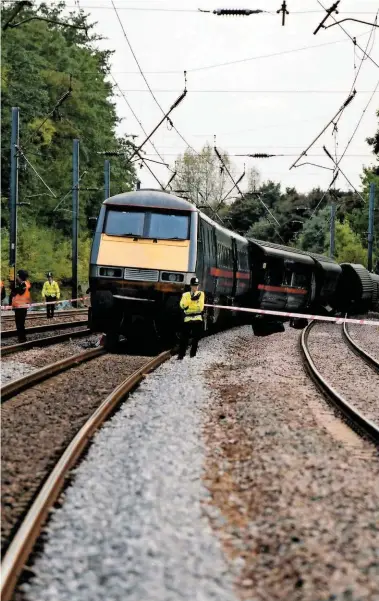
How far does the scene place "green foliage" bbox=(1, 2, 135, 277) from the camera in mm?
45219

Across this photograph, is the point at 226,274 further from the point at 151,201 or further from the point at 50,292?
the point at 50,292

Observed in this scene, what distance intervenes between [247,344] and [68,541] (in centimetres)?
1539

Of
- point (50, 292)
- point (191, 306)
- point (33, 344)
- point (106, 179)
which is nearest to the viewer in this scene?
point (191, 306)

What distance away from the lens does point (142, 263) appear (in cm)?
1595

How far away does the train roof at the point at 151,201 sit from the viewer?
16500mm

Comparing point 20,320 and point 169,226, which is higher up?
point 169,226

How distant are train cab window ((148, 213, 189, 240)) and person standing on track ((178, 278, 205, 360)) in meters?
1.62

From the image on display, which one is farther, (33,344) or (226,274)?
(226,274)

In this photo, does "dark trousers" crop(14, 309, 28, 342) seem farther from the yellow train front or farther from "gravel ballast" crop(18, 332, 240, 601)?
"gravel ballast" crop(18, 332, 240, 601)

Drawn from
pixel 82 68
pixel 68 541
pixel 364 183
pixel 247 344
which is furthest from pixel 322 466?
pixel 364 183

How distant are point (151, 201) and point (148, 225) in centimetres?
53

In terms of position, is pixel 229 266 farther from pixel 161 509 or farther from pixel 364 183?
pixel 364 183

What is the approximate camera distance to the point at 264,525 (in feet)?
17.9

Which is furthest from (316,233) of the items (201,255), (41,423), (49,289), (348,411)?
(41,423)
